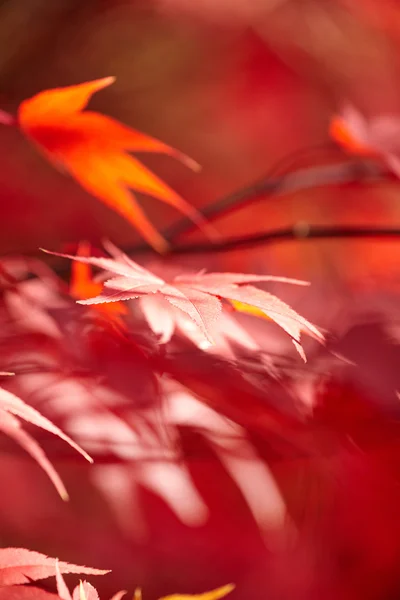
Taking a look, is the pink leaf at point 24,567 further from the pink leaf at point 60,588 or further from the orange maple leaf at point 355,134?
the orange maple leaf at point 355,134

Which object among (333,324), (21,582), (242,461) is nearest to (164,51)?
(333,324)

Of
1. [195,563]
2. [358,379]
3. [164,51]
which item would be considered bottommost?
[195,563]

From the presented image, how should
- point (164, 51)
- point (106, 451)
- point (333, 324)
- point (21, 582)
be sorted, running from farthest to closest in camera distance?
point (164, 51) < point (333, 324) < point (106, 451) < point (21, 582)

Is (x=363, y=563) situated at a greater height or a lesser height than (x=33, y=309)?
lesser

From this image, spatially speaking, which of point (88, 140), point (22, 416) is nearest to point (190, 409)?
point (22, 416)

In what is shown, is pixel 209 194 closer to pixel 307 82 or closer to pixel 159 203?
pixel 159 203

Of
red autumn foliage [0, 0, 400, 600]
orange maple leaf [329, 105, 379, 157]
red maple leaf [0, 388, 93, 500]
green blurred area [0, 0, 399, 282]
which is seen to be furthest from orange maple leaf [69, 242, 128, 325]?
green blurred area [0, 0, 399, 282]

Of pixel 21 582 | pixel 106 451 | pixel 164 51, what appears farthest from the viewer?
pixel 164 51
